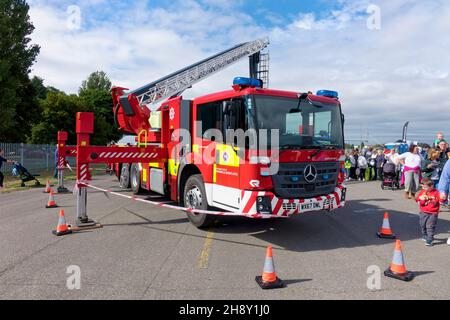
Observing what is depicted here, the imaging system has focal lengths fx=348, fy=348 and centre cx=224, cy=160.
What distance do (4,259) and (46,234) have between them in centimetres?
159

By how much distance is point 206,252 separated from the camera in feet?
18.9

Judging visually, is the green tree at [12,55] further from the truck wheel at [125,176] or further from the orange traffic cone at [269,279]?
the orange traffic cone at [269,279]

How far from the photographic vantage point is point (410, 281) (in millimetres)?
4590

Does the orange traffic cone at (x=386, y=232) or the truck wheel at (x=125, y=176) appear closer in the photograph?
the orange traffic cone at (x=386, y=232)

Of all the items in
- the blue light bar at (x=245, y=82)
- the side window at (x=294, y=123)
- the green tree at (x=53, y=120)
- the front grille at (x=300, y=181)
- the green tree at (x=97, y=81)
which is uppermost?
the green tree at (x=97, y=81)

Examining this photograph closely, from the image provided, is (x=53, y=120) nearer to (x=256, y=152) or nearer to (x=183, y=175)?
(x=183, y=175)

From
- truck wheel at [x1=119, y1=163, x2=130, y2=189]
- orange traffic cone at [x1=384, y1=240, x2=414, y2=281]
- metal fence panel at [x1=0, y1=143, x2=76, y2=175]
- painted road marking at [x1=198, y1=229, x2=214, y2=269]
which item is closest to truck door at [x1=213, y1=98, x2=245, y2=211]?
painted road marking at [x1=198, y1=229, x2=214, y2=269]

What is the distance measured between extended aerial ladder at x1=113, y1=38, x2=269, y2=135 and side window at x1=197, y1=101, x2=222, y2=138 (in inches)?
138

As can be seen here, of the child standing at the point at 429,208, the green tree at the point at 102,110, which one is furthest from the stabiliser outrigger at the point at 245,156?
the green tree at the point at 102,110

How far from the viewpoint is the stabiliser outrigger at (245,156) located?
593cm

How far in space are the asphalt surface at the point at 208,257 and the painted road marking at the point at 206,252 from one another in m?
0.02

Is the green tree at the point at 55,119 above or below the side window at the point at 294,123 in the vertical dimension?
above
